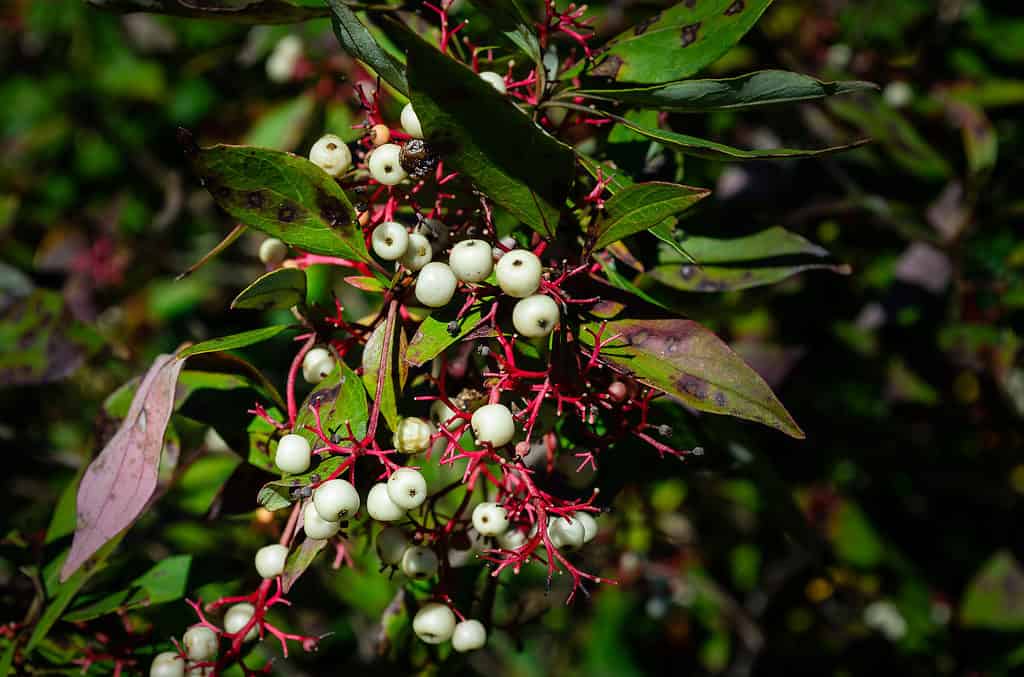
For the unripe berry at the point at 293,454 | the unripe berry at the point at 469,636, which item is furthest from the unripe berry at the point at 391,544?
the unripe berry at the point at 293,454

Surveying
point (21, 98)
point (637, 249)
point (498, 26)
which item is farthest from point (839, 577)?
point (21, 98)

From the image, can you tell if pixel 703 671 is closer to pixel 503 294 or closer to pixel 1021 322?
pixel 1021 322

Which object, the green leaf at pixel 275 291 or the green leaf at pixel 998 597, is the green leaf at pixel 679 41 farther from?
the green leaf at pixel 998 597

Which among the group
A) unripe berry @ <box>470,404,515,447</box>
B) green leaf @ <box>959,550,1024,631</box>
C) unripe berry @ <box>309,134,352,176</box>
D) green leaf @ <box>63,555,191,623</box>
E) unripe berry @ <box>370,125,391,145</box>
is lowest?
green leaf @ <box>959,550,1024,631</box>

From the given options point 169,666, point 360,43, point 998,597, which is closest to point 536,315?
point 360,43

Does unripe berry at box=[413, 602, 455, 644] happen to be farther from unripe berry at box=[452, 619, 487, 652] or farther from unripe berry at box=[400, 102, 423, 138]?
unripe berry at box=[400, 102, 423, 138]

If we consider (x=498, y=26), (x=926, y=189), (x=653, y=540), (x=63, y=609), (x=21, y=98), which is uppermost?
(x=498, y=26)

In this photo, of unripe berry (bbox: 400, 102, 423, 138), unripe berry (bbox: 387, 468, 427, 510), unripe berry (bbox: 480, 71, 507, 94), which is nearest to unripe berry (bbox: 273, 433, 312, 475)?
unripe berry (bbox: 387, 468, 427, 510)
